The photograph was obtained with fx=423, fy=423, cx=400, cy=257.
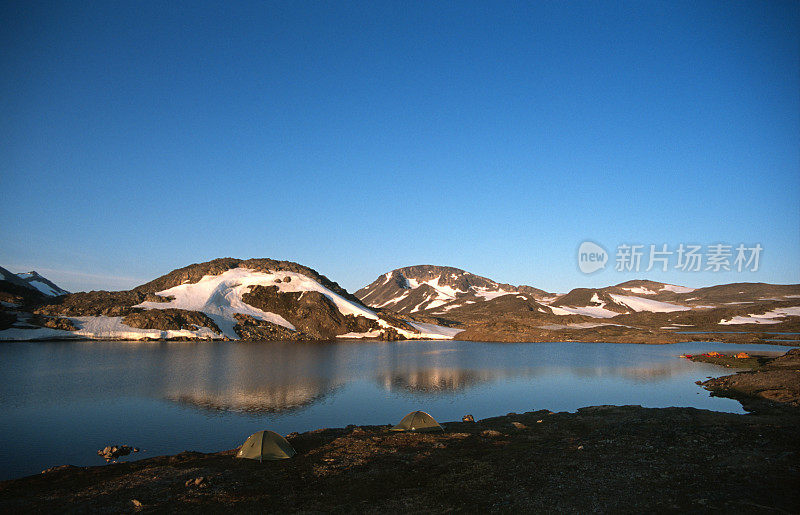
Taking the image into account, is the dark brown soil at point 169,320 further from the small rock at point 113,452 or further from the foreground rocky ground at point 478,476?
the foreground rocky ground at point 478,476

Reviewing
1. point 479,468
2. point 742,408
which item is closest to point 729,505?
point 479,468

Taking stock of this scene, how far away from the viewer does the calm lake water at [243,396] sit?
1254 inches

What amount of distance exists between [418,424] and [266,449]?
11339 mm

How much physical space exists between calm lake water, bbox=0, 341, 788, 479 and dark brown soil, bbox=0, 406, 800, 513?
300 inches

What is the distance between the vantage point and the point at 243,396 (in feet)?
160

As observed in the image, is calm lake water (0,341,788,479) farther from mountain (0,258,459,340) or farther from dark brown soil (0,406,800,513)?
mountain (0,258,459,340)

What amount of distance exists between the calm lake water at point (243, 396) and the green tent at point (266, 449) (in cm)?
584

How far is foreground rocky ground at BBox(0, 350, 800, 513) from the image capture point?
54.2 ft

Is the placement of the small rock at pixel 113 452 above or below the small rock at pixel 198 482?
below

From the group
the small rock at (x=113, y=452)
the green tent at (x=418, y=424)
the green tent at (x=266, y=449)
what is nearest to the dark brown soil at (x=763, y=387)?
the green tent at (x=418, y=424)

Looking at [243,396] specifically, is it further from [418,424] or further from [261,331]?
[261,331]

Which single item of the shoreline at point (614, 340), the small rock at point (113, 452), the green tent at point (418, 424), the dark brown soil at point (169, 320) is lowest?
the shoreline at point (614, 340)

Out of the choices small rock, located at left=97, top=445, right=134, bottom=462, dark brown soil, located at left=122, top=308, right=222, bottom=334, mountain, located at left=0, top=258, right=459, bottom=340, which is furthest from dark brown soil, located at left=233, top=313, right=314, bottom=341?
small rock, located at left=97, top=445, right=134, bottom=462

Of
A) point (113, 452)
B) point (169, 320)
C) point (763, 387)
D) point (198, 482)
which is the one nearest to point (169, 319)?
point (169, 320)
